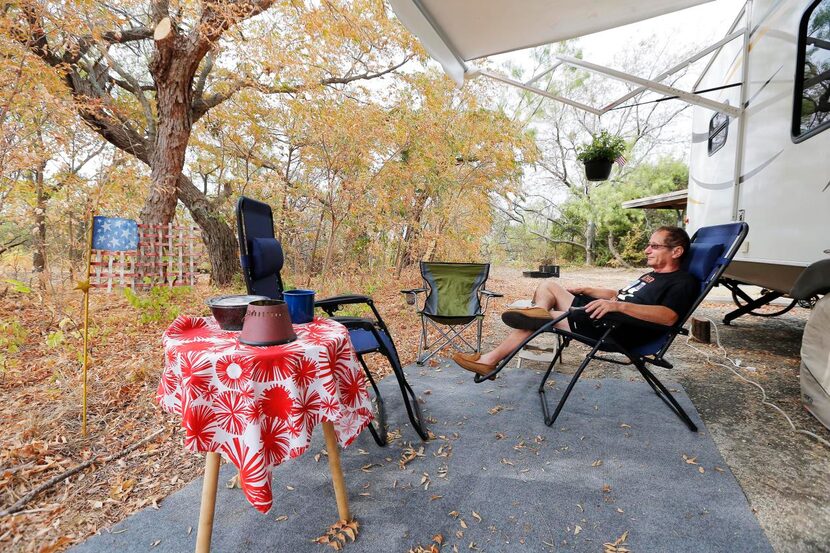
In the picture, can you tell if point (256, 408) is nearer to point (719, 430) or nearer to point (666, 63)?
point (719, 430)

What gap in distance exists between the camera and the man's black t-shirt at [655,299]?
2.01m

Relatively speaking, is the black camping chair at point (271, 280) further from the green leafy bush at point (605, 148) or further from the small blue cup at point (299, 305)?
the green leafy bush at point (605, 148)

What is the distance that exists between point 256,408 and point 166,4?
5097 millimetres

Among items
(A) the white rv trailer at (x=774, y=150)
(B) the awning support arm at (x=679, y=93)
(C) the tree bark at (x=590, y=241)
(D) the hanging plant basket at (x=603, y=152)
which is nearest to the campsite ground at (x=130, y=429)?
(A) the white rv trailer at (x=774, y=150)

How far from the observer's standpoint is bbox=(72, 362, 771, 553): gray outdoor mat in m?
1.23

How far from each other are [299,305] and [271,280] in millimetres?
788

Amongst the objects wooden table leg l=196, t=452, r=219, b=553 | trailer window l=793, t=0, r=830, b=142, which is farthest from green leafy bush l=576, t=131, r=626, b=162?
wooden table leg l=196, t=452, r=219, b=553

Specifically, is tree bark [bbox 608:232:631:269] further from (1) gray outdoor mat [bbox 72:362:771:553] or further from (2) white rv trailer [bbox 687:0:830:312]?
(1) gray outdoor mat [bbox 72:362:771:553]

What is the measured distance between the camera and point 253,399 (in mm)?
957

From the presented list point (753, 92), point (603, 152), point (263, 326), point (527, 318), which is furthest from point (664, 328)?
point (603, 152)

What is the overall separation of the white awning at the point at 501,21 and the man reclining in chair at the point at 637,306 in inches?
65.0

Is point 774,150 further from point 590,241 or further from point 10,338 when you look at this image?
point 590,241

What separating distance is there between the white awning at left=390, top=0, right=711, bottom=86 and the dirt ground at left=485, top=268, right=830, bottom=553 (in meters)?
2.59

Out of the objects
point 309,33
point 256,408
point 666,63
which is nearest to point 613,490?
point 256,408
